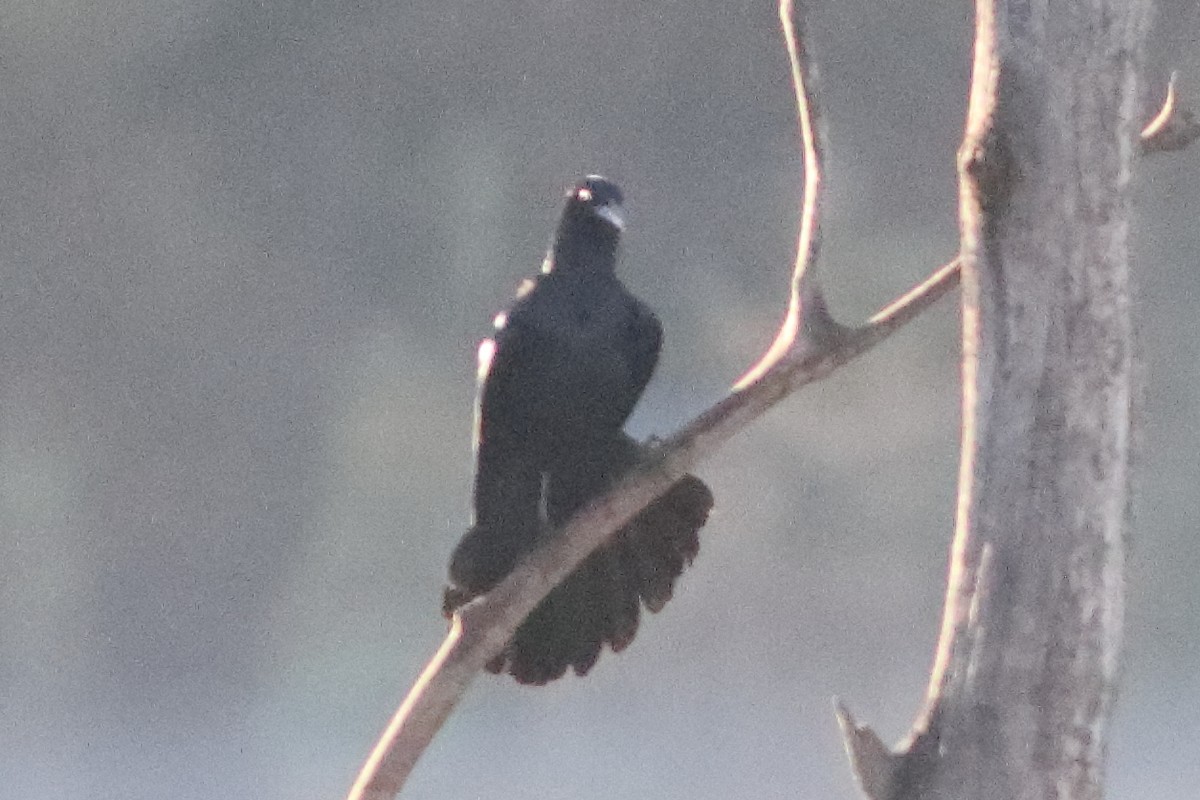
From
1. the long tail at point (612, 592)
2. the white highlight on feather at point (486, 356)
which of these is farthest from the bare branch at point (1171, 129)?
the white highlight on feather at point (486, 356)

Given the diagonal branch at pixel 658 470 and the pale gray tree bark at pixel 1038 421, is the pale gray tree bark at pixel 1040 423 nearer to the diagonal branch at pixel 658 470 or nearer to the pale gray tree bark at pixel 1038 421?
the pale gray tree bark at pixel 1038 421

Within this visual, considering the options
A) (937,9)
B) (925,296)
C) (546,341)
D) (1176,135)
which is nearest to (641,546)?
(546,341)

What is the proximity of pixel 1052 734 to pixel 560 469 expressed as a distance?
67 centimetres

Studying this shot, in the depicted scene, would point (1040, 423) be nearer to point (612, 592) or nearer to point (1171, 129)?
point (1171, 129)

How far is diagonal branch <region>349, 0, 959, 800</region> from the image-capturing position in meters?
1.38

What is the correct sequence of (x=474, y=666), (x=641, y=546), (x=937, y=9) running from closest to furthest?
(x=474, y=666) < (x=641, y=546) < (x=937, y=9)

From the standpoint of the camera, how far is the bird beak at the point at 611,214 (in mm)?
1834

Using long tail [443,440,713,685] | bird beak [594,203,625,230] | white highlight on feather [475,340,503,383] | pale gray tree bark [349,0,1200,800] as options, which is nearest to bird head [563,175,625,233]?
bird beak [594,203,625,230]

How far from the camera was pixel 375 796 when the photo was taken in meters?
1.40

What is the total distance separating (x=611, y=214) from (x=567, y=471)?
33cm

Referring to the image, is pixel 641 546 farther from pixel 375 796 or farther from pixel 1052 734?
pixel 1052 734

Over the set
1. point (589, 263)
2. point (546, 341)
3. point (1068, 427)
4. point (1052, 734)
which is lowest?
point (1052, 734)

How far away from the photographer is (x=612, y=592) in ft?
5.44

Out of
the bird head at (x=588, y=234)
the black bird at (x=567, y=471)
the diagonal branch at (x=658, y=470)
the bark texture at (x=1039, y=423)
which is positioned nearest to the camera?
the bark texture at (x=1039, y=423)
